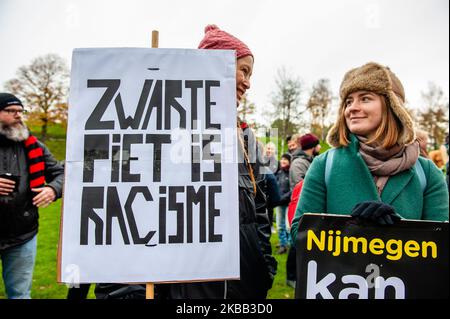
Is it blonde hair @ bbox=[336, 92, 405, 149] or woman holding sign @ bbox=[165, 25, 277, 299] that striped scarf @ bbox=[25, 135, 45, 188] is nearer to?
woman holding sign @ bbox=[165, 25, 277, 299]

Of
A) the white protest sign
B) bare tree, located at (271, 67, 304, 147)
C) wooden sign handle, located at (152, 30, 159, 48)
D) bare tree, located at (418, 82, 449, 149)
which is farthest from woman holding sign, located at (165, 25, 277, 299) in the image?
bare tree, located at (418, 82, 449, 149)

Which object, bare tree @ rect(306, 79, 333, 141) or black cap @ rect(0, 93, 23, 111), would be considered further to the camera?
bare tree @ rect(306, 79, 333, 141)

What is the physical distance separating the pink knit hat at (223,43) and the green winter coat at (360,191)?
780 mm

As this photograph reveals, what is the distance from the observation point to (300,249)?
1.70 meters

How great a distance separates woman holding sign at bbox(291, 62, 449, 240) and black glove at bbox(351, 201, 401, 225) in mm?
82

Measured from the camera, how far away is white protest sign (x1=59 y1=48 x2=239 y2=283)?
65.2 inches

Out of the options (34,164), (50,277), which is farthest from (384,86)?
(50,277)

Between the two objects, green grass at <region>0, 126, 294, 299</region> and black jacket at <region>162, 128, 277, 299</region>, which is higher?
black jacket at <region>162, 128, 277, 299</region>

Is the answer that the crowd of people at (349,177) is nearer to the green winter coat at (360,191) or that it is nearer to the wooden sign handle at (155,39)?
the green winter coat at (360,191)

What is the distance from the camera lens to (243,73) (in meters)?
2.03

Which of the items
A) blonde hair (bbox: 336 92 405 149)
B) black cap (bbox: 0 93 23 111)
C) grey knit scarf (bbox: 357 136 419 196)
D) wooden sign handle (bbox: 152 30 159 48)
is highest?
wooden sign handle (bbox: 152 30 159 48)

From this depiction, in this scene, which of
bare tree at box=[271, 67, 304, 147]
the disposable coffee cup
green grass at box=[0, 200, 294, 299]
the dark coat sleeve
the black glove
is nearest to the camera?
the black glove

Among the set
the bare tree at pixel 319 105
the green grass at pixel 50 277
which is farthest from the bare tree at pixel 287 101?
the green grass at pixel 50 277
